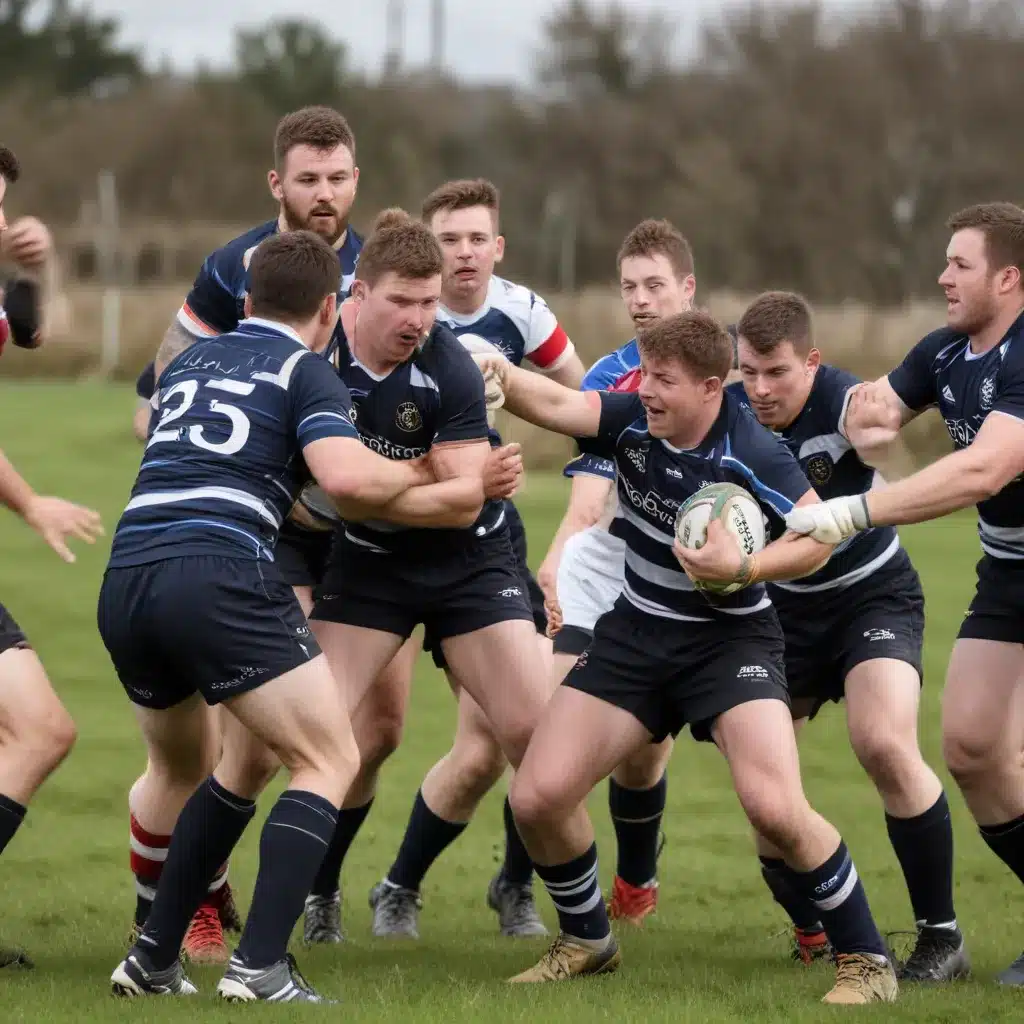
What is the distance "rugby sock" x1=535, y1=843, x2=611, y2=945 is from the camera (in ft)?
19.3

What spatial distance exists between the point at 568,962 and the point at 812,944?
98 cm

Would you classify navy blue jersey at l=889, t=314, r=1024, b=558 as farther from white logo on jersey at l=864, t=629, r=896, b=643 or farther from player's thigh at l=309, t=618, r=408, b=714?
player's thigh at l=309, t=618, r=408, b=714

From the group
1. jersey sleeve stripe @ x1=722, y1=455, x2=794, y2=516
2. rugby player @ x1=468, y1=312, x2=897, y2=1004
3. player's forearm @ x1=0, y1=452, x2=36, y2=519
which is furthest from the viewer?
player's forearm @ x1=0, y1=452, x2=36, y2=519

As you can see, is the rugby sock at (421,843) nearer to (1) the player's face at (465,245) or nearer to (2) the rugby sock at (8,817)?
(2) the rugby sock at (8,817)

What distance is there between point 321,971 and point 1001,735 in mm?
2425

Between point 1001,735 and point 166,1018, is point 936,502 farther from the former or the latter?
point 166,1018

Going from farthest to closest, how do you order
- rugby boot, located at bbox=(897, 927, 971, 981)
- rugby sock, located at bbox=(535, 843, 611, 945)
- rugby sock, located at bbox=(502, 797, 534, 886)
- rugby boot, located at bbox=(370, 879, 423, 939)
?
rugby sock, located at bbox=(502, 797, 534, 886)
rugby boot, located at bbox=(370, 879, 423, 939)
rugby boot, located at bbox=(897, 927, 971, 981)
rugby sock, located at bbox=(535, 843, 611, 945)

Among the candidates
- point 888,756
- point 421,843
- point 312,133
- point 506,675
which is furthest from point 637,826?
point 312,133

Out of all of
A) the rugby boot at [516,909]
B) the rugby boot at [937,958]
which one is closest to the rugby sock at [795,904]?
the rugby boot at [937,958]

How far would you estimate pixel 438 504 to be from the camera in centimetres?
575

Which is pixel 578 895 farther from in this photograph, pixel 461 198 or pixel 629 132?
pixel 629 132

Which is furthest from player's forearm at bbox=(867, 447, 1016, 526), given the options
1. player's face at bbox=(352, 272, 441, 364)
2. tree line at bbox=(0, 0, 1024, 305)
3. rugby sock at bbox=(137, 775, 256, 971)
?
tree line at bbox=(0, 0, 1024, 305)

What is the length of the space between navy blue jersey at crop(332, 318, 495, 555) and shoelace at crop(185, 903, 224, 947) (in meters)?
1.52

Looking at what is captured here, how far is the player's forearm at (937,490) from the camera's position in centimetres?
573
